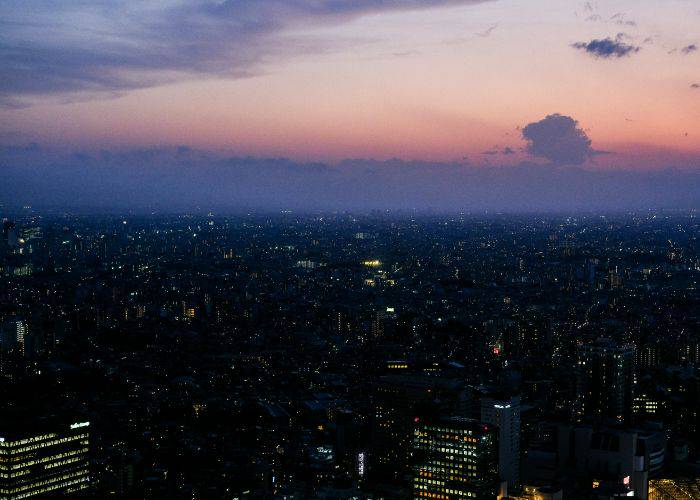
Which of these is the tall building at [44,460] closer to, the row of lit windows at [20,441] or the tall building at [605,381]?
the row of lit windows at [20,441]

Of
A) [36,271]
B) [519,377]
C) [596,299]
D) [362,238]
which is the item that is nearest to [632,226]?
[362,238]

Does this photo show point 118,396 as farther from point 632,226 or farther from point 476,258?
point 632,226

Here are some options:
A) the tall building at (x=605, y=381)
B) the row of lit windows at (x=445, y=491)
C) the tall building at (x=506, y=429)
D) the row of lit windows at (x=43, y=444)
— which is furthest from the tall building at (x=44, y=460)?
the tall building at (x=605, y=381)

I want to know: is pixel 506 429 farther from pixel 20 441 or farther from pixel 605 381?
pixel 20 441

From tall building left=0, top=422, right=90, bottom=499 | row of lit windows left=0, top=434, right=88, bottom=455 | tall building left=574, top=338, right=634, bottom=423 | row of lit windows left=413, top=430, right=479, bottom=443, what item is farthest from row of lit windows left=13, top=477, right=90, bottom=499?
tall building left=574, top=338, right=634, bottom=423

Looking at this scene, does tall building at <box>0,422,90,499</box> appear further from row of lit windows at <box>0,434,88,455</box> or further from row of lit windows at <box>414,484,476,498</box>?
row of lit windows at <box>414,484,476,498</box>

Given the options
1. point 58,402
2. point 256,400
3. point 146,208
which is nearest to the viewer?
point 58,402

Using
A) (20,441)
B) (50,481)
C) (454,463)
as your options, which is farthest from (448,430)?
(20,441)
